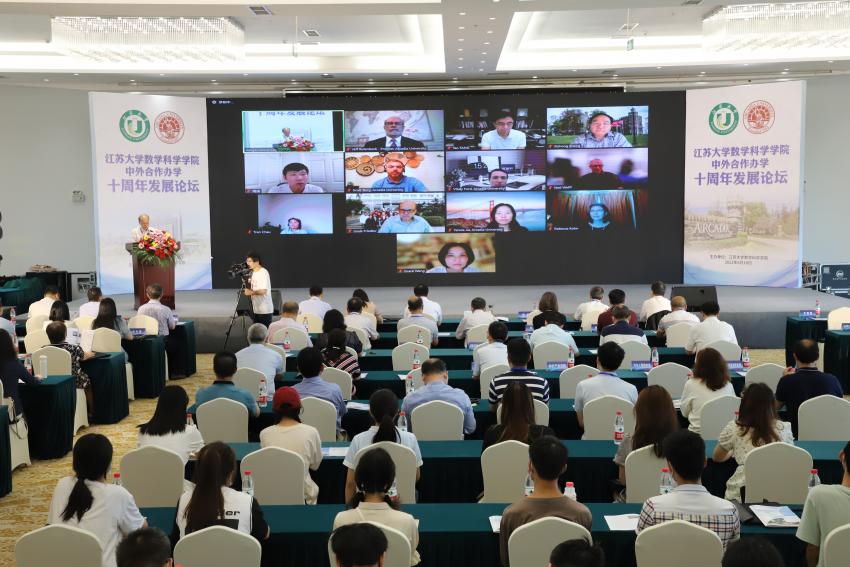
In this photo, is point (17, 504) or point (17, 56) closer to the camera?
point (17, 504)

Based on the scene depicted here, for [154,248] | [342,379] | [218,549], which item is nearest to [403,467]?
[218,549]

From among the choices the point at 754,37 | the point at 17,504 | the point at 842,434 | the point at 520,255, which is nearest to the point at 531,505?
the point at 842,434

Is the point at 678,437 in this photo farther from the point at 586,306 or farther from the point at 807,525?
the point at 586,306

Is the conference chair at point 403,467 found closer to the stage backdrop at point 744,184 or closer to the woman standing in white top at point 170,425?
the woman standing in white top at point 170,425

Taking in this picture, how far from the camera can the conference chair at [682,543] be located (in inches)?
137

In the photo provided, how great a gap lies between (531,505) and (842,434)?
123 inches

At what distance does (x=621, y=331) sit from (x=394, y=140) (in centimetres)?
871

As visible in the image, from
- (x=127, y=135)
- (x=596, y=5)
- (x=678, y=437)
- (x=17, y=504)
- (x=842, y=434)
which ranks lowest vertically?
(x=17, y=504)

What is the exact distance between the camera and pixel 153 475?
496 cm

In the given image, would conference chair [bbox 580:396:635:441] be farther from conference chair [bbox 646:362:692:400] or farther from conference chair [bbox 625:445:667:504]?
conference chair [bbox 646:362:692:400]

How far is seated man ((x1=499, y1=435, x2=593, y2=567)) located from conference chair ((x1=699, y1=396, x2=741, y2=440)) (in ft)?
8.02

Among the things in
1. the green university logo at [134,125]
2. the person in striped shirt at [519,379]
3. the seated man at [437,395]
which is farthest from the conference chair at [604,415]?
the green university logo at [134,125]

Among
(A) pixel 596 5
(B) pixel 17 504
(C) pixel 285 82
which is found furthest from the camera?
(C) pixel 285 82

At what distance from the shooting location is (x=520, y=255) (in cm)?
1702
